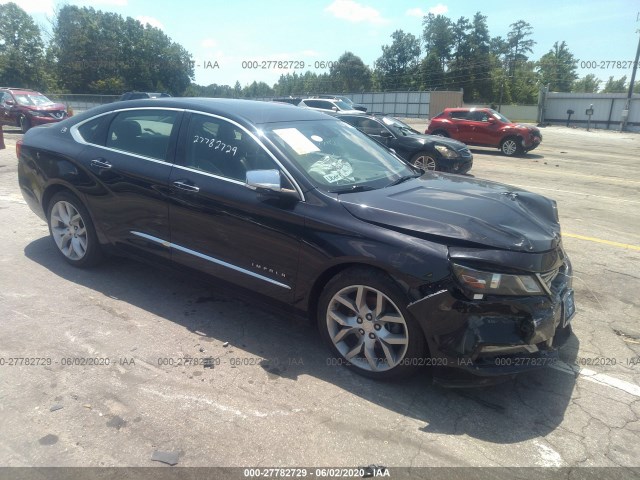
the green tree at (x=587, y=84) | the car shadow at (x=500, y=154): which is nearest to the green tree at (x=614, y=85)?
the green tree at (x=587, y=84)

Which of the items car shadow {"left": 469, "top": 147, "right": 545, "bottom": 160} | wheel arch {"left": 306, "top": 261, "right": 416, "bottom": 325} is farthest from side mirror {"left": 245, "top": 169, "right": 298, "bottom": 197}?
car shadow {"left": 469, "top": 147, "right": 545, "bottom": 160}

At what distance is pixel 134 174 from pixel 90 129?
992 mm

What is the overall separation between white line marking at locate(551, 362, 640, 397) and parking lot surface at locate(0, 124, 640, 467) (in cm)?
1

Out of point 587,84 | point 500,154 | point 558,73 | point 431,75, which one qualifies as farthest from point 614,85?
point 500,154

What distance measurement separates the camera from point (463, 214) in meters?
3.16

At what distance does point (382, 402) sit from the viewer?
9.85 feet

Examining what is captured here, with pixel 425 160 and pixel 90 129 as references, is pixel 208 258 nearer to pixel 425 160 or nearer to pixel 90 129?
pixel 90 129

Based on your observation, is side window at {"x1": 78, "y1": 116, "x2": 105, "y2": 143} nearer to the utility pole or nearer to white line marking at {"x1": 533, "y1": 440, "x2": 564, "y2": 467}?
white line marking at {"x1": 533, "y1": 440, "x2": 564, "y2": 467}

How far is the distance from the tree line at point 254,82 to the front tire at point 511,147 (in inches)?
1421

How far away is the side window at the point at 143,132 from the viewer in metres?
4.12

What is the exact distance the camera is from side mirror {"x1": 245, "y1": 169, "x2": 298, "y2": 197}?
129 inches

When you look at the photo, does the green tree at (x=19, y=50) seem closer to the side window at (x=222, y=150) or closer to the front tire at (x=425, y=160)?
the front tire at (x=425, y=160)

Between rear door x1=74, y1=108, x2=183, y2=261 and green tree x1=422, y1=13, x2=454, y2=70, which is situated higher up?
green tree x1=422, y1=13, x2=454, y2=70

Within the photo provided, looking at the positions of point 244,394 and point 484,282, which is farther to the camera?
point 244,394
